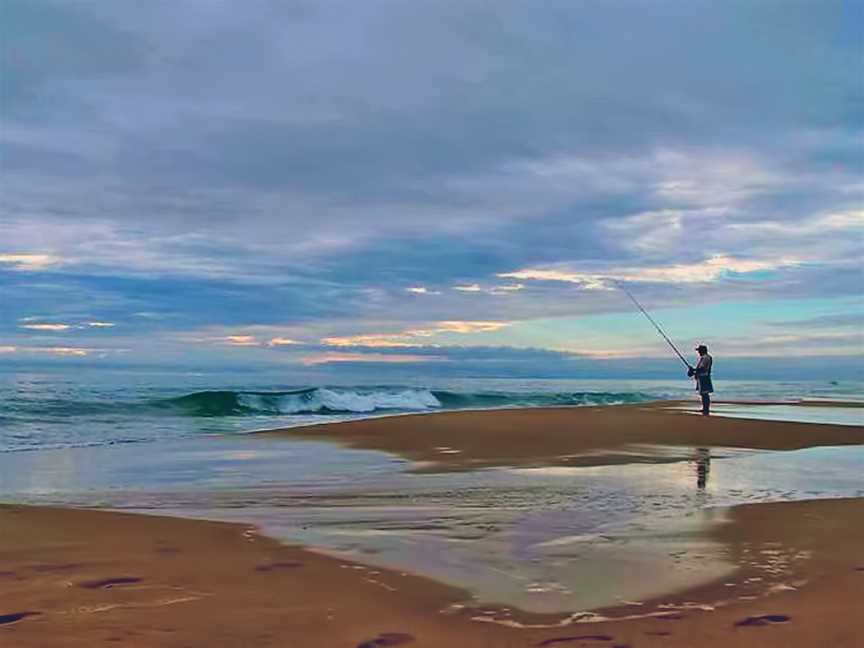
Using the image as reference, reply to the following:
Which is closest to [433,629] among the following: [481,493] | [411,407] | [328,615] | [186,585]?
[328,615]

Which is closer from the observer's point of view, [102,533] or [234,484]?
[102,533]

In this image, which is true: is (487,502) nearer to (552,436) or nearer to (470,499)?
(470,499)

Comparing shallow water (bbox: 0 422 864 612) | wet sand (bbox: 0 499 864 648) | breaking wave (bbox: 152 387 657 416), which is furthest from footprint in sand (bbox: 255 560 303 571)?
breaking wave (bbox: 152 387 657 416)

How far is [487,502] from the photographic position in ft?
25.5

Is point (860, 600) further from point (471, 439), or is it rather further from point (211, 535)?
point (471, 439)

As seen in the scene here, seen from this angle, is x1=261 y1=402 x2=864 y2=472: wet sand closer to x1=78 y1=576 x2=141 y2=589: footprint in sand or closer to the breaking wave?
x1=78 y1=576 x2=141 y2=589: footprint in sand

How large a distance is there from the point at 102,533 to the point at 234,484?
9.85 ft

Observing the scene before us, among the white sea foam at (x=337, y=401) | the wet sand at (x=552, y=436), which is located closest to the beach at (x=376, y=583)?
the wet sand at (x=552, y=436)

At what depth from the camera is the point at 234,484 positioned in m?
9.27

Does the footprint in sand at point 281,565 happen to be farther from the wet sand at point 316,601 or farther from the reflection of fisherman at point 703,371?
the reflection of fisherman at point 703,371

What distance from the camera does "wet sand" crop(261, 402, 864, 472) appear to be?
480 inches

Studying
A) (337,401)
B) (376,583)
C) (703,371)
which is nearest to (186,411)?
(337,401)

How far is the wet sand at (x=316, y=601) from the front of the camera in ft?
12.7

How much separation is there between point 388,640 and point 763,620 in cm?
192
